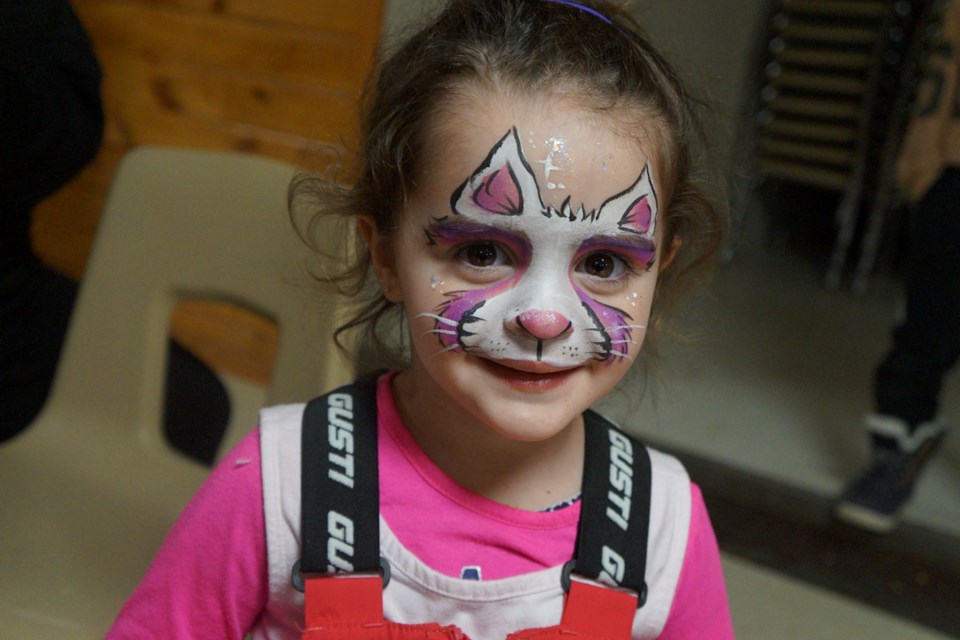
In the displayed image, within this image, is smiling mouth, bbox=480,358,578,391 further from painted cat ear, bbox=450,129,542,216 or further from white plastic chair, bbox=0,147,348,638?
white plastic chair, bbox=0,147,348,638

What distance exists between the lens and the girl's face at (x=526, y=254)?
0.69 metres

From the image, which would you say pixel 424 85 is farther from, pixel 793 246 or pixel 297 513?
pixel 793 246

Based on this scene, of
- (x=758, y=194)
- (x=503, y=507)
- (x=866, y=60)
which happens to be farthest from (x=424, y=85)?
(x=758, y=194)

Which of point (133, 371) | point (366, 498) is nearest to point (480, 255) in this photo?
point (366, 498)

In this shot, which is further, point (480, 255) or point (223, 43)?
point (223, 43)

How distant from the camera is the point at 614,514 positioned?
81 centimetres

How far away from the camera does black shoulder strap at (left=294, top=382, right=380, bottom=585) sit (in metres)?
0.76

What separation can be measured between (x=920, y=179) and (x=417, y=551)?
1.44 meters

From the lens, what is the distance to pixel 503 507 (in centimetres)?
81

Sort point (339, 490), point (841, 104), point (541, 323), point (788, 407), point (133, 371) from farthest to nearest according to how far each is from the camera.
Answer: point (841, 104) → point (788, 407) → point (133, 371) → point (339, 490) → point (541, 323)

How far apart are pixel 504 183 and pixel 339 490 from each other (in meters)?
0.30

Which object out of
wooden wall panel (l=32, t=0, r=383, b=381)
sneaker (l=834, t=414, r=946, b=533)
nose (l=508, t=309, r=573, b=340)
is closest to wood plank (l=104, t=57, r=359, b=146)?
wooden wall panel (l=32, t=0, r=383, b=381)

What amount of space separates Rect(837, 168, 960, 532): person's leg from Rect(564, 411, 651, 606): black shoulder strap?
1.19 metres

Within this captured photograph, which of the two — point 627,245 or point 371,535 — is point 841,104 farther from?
point 371,535
